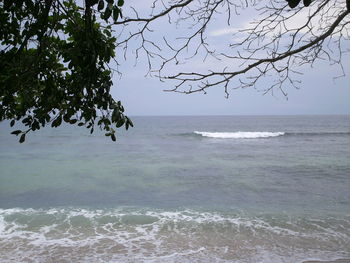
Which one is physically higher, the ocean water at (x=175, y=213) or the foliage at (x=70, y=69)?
the foliage at (x=70, y=69)

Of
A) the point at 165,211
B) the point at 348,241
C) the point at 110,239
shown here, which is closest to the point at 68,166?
the point at 165,211

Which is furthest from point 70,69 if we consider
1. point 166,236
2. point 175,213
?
point 175,213

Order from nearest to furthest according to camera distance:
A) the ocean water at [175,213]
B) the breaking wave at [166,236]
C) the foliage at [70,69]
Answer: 1. the foliage at [70,69]
2. the breaking wave at [166,236]
3. the ocean water at [175,213]

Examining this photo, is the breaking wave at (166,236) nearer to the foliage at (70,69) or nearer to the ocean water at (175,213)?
the ocean water at (175,213)

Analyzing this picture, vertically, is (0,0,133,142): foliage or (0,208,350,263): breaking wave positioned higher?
(0,0,133,142): foliage

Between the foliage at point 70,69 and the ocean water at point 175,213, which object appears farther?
the ocean water at point 175,213

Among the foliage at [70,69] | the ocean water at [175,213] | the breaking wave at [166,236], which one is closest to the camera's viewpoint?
the foliage at [70,69]

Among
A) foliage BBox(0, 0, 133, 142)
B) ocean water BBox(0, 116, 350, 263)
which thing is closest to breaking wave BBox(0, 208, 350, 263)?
ocean water BBox(0, 116, 350, 263)

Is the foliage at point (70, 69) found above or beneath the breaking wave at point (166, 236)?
above

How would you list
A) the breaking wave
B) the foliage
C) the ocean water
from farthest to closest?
1. the ocean water
2. the breaking wave
3. the foliage

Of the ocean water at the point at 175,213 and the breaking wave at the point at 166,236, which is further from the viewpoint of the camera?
the ocean water at the point at 175,213

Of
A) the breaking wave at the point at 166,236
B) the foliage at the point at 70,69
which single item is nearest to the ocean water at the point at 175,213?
the breaking wave at the point at 166,236

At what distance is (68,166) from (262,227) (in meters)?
12.3

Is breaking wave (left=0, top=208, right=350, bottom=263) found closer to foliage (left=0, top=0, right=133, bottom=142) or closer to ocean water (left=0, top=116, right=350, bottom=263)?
ocean water (left=0, top=116, right=350, bottom=263)
